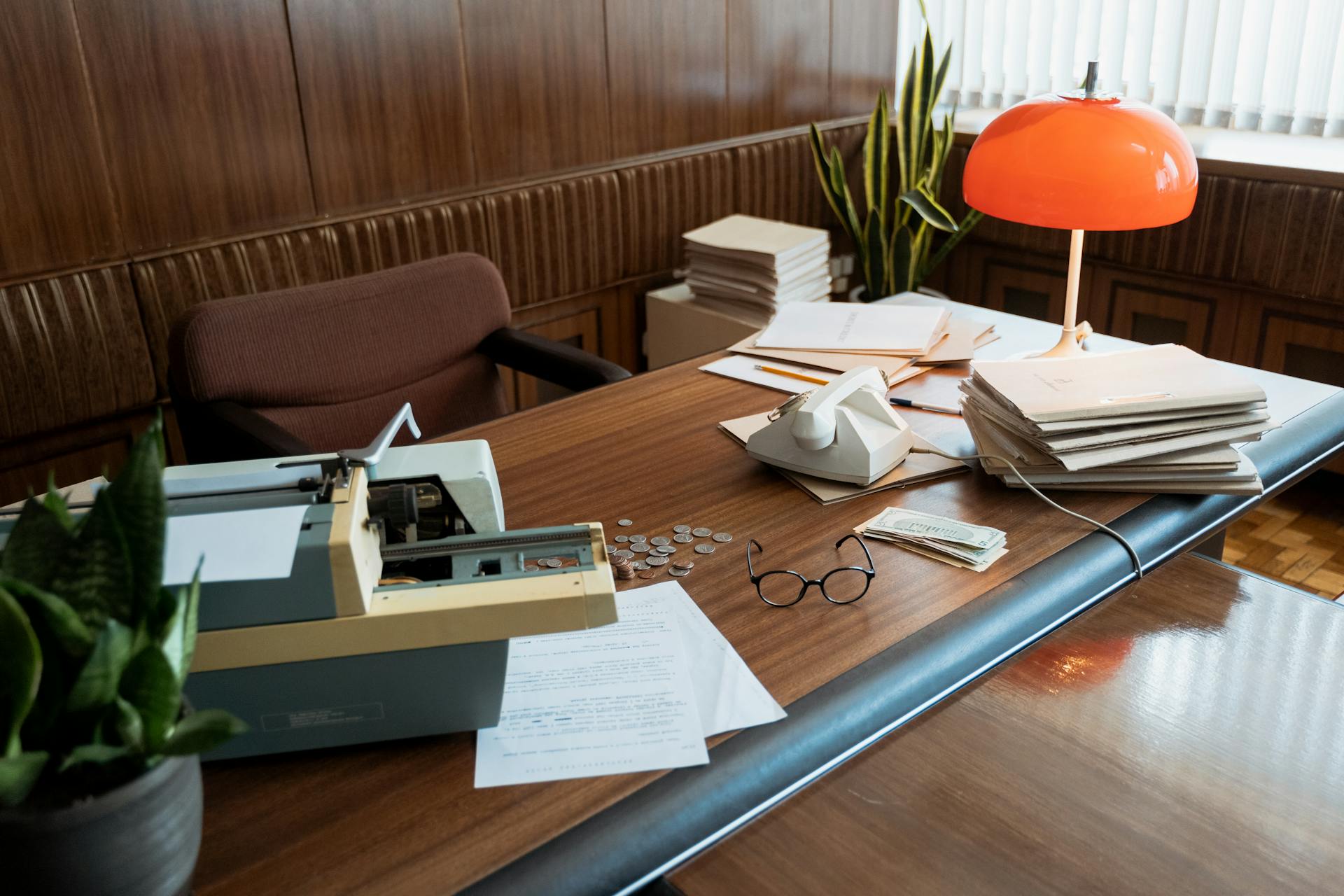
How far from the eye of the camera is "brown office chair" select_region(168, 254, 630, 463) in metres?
1.82

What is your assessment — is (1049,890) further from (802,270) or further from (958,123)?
(958,123)

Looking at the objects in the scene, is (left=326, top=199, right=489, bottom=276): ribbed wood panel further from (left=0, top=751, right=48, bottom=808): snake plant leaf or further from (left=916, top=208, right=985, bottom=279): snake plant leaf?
(left=0, top=751, right=48, bottom=808): snake plant leaf

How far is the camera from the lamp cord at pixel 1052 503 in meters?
1.27

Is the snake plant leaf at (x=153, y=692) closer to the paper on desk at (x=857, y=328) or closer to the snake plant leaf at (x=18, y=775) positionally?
the snake plant leaf at (x=18, y=775)

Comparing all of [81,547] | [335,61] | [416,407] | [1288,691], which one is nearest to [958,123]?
[335,61]

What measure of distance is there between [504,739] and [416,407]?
4.01 ft

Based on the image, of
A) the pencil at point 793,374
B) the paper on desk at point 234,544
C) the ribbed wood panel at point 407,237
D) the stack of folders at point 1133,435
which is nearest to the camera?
the paper on desk at point 234,544

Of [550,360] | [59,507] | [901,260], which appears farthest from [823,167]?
[59,507]

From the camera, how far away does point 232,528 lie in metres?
0.88

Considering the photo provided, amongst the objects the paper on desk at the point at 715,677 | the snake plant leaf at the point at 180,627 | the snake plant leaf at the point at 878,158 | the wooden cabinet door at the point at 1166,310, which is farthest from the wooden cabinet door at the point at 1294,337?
the snake plant leaf at the point at 180,627

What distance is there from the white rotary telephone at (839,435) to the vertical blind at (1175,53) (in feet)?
6.06

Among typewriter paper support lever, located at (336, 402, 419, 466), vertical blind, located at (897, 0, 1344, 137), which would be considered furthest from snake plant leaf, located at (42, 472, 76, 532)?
vertical blind, located at (897, 0, 1344, 137)

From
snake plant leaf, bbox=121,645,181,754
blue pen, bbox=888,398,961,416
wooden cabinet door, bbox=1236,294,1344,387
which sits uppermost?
snake plant leaf, bbox=121,645,181,754

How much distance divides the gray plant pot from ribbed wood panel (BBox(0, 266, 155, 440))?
5.99 feet
